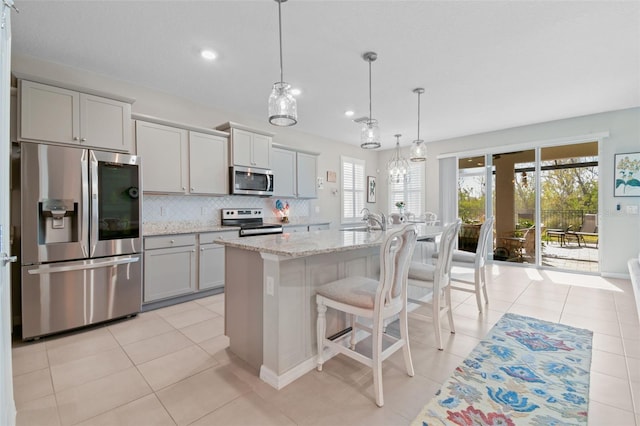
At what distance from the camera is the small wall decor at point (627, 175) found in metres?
4.41

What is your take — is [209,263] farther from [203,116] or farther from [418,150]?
[418,150]

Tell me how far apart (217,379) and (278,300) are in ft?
2.39

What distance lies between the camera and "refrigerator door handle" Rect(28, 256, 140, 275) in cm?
256

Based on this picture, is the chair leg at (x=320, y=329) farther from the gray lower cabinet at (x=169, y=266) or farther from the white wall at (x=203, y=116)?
the white wall at (x=203, y=116)

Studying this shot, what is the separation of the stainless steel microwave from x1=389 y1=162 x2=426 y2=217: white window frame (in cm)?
373

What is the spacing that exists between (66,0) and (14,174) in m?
1.64

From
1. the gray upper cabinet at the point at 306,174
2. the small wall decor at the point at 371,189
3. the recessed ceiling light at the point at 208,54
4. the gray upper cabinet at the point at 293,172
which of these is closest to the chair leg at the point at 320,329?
the recessed ceiling light at the point at 208,54

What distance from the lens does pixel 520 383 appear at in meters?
1.93

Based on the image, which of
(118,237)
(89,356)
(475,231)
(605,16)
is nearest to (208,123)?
(118,237)

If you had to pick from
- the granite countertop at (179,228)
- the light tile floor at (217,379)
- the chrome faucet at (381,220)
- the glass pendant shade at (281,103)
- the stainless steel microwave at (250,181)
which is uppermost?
the glass pendant shade at (281,103)

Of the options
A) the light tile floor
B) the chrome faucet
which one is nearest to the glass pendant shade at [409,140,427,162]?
the chrome faucet

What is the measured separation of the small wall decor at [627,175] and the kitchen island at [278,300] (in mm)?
4926

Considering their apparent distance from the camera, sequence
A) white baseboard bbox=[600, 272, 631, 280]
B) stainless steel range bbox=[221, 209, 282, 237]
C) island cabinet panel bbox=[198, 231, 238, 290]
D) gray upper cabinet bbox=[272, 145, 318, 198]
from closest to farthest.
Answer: island cabinet panel bbox=[198, 231, 238, 290]
stainless steel range bbox=[221, 209, 282, 237]
white baseboard bbox=[600, 272, 631, 280]
gray upper cabinet bbox=[272, 145, 318, 198]

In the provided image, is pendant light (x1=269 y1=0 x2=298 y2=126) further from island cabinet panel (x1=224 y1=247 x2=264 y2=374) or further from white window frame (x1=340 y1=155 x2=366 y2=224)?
white window frame (x1=340 y1=155 x2=366 y2=224)
